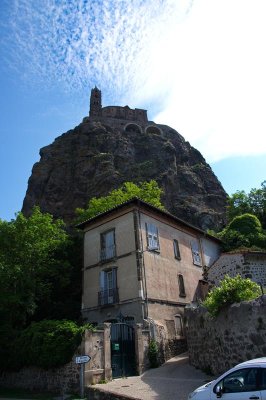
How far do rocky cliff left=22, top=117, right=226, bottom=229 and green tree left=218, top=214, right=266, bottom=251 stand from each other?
75.5 ft

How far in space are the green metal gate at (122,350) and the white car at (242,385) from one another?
896 centimetres

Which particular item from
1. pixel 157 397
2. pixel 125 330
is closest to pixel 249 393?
pixel 157 397

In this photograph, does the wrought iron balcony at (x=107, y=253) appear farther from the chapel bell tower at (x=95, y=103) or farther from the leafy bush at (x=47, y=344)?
the chapel bell tower at (x=95, y=103)

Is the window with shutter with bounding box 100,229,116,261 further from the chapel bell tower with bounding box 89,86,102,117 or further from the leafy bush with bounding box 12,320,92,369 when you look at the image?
the chapel bell tower with bounding box 89,86,102,117

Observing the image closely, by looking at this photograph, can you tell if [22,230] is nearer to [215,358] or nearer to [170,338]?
[170,338]

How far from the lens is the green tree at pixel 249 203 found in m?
41.0

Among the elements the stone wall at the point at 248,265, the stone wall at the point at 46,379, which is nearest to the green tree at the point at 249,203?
the stone wall at the point at 248,265

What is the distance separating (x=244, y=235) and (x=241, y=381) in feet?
82.8

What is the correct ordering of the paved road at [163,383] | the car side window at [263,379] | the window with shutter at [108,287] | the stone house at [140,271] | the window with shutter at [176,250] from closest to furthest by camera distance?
the car side window at [263,379], the paved road at [163,383], the stone house at [140,271], the window with shutter at [108,287], the window with shutter at [176,250]

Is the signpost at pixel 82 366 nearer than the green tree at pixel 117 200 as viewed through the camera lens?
Yes

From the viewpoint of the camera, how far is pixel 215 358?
42.5ft

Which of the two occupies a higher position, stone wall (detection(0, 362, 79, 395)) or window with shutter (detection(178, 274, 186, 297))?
window with shutter (detection(178, 274, 186, 297))

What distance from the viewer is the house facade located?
2036cm

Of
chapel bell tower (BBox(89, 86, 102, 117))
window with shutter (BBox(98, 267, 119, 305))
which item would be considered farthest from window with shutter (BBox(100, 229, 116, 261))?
chapel bell tower (BBox(89, 86, 102, 117))
